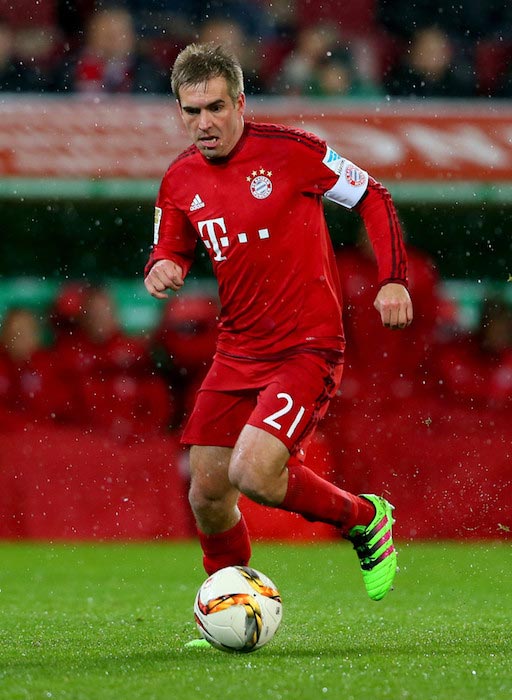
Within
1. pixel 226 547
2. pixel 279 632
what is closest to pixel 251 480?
pixel 226 547

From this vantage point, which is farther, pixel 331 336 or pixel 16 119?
pixel 16 119

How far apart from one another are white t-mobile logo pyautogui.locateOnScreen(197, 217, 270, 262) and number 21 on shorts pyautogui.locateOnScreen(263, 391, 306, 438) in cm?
62

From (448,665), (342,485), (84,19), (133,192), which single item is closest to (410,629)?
(448,665)

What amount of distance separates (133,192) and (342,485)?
299 centimetres

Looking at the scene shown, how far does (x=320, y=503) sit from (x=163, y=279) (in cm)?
104

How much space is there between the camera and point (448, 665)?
4820 millimetres

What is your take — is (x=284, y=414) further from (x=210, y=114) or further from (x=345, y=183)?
(x=210, y=114)

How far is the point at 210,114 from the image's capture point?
17.1 feet

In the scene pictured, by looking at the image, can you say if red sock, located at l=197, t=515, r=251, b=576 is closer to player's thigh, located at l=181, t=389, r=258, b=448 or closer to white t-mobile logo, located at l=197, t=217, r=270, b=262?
player's thigh, located at l=181, t=389, r=258, b=448

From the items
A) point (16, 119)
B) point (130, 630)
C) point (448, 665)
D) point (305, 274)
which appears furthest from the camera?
point (16, 119)

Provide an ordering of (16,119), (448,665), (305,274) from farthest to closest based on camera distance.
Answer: (16,119) → (305,274) → (448,665)

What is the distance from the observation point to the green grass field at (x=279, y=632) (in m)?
4.40

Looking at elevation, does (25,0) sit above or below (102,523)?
above

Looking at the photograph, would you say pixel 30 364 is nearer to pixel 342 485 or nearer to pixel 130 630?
pixel 342 485
